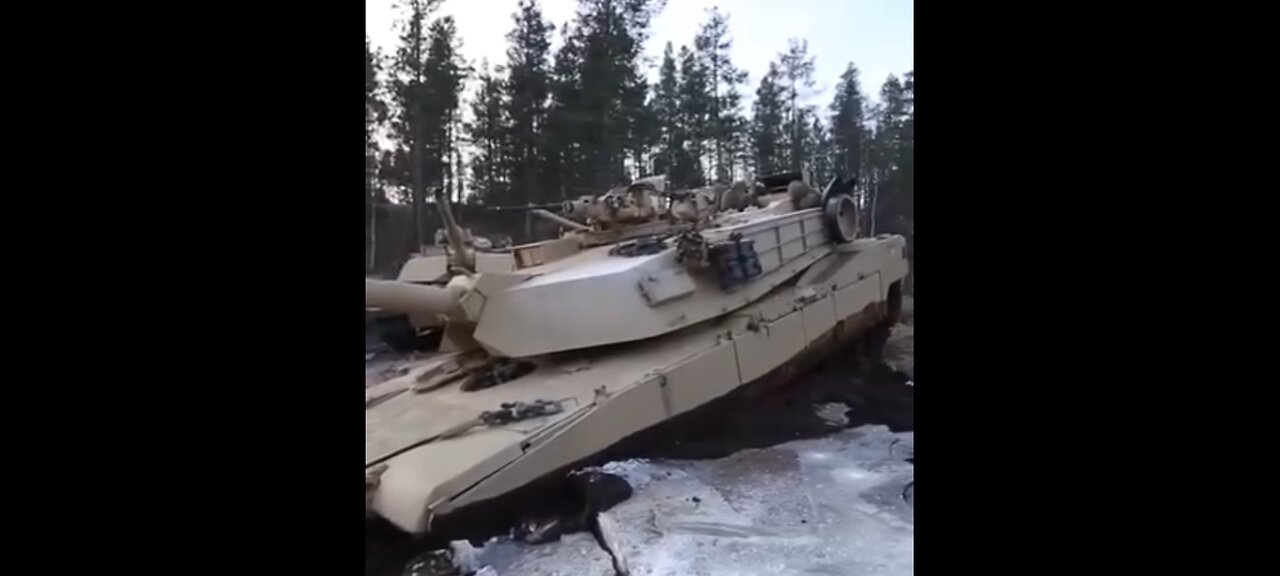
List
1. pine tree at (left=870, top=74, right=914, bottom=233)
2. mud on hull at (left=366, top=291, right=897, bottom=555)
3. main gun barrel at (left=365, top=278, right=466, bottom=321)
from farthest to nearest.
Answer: pine tree at (left=870, top=74, right=914, bottom=233)
main gun barrel at (left=365, top=278, right=466, bottom=321)
mud on hull at (left=366, top=291, right=897, bottom=555)

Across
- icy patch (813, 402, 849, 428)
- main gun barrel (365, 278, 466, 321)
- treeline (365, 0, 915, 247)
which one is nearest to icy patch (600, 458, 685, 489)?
icy patch (813, 402, 849, 428)

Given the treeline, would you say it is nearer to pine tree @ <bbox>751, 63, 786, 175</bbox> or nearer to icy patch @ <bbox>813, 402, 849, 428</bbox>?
pine tree @ <bbox>751, 63, 786, 175</bbox>

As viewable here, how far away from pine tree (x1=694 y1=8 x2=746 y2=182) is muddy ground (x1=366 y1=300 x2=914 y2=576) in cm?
59

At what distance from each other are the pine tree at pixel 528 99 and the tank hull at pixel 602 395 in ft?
1.43

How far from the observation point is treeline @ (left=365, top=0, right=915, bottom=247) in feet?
6.65

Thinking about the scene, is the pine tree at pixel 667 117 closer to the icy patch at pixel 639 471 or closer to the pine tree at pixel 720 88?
the pine tree at pixel 720 88

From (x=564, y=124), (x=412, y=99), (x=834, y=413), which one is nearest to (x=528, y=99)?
(x=564, y=124)

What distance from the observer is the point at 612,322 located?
2.21 metres

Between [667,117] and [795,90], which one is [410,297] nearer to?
[667,117]

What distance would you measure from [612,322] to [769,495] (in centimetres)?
57

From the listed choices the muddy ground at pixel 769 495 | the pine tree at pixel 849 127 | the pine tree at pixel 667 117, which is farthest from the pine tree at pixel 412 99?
the pine tree at pixel 849 127

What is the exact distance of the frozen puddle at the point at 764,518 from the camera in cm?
198
